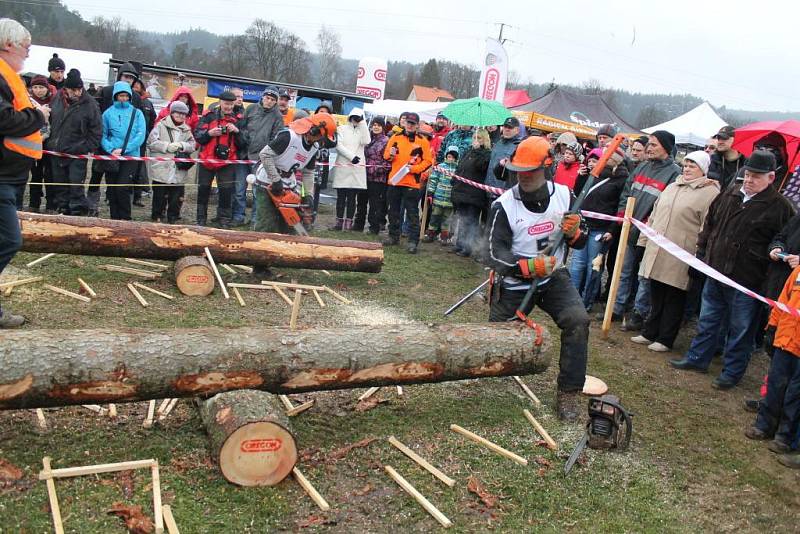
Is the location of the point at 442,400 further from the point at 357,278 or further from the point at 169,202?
the point at 169,202

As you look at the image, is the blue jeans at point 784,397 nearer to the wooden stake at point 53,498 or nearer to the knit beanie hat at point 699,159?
the knit beanie hat at point 699,159

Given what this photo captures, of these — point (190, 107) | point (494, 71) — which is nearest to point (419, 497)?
point (190, 107)

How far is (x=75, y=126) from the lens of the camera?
874cm

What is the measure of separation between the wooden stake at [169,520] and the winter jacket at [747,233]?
16.6 ft

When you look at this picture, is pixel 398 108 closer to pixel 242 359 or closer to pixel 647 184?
pixel 647 184

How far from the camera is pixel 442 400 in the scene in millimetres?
4918

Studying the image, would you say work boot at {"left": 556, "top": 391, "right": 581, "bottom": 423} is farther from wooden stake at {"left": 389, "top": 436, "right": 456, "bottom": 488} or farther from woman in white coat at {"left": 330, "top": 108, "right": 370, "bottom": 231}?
woman in white coat at {"left": 330, "top": 108, "right": 370, "bottom": 231}

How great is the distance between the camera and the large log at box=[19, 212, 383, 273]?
6.28 metres

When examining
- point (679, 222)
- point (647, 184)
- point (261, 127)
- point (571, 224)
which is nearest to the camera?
point (571, 224)

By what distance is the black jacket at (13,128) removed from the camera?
433 centimetres

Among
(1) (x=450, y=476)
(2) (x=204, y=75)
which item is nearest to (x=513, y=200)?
(1) (x=450, y=476)

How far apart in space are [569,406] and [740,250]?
7.63 feet

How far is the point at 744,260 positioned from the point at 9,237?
20.0 ft

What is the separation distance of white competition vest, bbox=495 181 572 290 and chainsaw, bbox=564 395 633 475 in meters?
1.05
